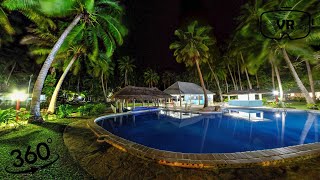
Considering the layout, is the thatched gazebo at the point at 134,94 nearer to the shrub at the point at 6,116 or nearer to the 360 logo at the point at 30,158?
the shrub at the point at 6,116

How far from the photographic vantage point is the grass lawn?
182 inches

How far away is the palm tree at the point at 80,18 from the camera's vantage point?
11552mm

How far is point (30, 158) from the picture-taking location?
574 cm

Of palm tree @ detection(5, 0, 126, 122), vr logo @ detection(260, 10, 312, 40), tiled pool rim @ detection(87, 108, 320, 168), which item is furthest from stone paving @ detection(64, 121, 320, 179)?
vr logo @ detection(260, 10, 312, 40)

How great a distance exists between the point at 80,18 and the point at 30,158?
1184cm

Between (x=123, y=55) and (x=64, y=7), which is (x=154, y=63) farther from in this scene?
(x=64, y=7)

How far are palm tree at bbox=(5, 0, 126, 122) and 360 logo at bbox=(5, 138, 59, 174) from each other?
6194mm

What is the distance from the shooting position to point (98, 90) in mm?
45750

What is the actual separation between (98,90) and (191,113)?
1244 inches

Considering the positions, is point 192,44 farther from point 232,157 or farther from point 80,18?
point 232,157

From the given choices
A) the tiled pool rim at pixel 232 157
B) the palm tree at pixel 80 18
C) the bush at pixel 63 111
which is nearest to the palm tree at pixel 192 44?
the palm tree at pixel 80 18

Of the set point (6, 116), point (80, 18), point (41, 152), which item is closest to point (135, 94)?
point (80, 18)

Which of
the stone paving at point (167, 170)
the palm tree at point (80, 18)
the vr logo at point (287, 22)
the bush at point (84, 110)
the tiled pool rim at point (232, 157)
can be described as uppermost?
the vr logo at point (287, 22)

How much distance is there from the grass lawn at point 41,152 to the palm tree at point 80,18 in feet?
12.5
